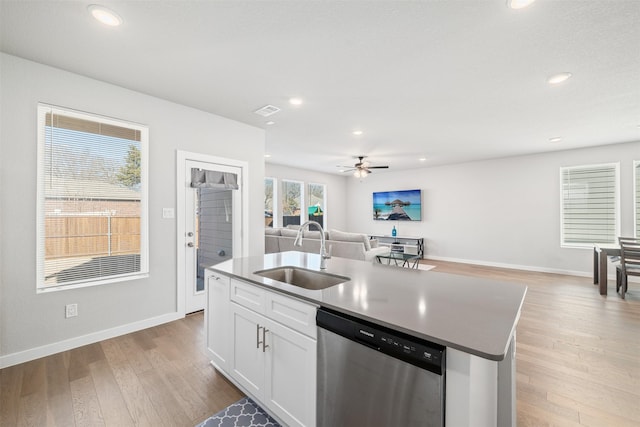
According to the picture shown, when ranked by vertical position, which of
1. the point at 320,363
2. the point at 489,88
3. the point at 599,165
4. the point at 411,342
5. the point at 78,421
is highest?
the point at 489,88

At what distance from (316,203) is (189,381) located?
6.69m

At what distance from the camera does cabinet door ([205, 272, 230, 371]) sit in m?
2.06

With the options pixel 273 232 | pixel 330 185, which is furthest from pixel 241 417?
pixel 330 185

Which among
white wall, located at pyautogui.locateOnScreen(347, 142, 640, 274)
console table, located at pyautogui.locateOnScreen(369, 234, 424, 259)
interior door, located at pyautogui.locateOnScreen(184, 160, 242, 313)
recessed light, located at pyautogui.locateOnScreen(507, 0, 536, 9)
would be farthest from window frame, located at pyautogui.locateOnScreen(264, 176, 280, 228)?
recessed light, located at pyautogui.locateOnScreen(507, 0, 536, 9)

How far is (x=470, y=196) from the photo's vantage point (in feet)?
22.7

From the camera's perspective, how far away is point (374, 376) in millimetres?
1179

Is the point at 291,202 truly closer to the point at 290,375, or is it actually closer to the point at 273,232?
the point at 273,232

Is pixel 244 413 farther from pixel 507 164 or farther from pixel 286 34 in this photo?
pixel 507 164

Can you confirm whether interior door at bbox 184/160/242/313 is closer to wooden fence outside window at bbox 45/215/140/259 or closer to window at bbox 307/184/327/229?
wooden fence outside window at bbox 45/215/140/259

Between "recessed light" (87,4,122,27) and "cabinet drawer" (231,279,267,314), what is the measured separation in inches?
79.6

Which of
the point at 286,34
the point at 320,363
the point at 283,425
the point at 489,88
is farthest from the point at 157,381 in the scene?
the point at 489,88

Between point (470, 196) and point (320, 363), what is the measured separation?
22.4 ft

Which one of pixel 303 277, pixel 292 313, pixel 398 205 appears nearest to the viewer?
pixel 292 313

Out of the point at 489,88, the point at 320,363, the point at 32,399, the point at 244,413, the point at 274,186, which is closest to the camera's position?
the point at 320,363
